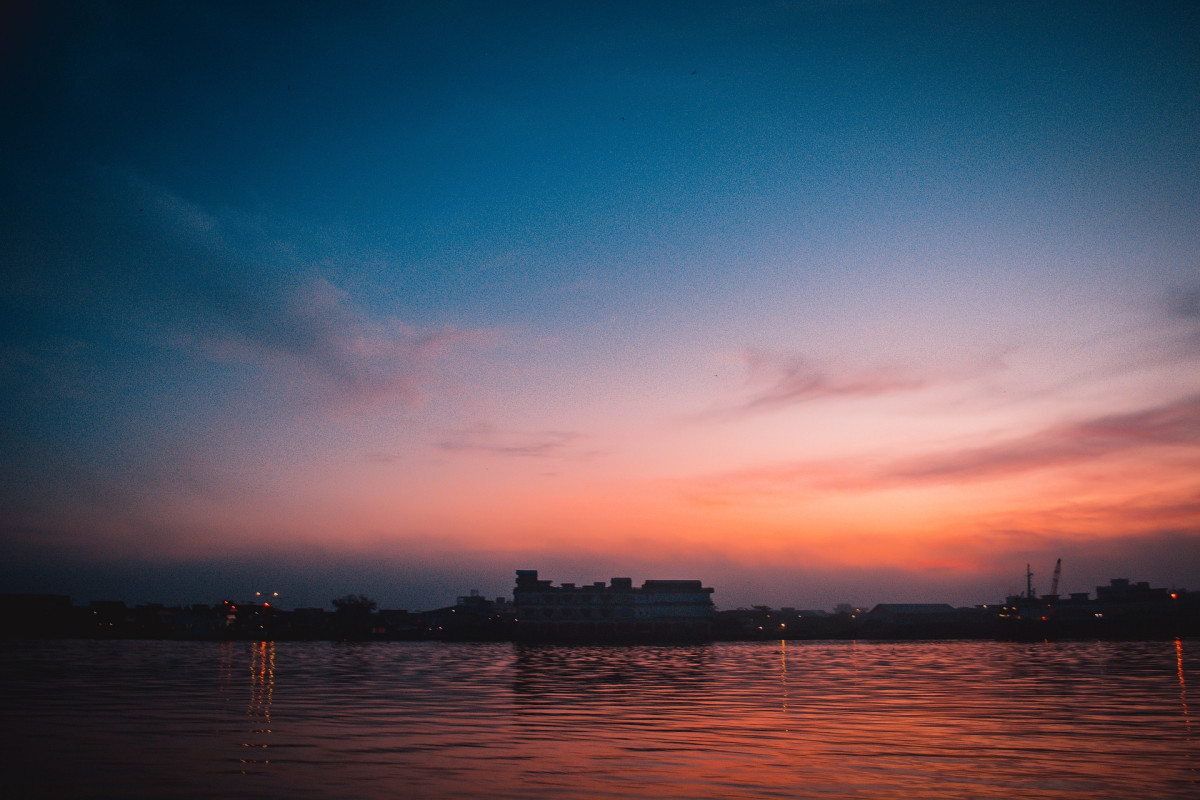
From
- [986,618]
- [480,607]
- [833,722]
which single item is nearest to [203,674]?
[833,722]

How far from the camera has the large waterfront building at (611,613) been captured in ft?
430

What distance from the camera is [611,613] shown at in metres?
132

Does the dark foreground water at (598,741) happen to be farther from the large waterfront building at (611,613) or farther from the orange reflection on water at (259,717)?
the large waterfront building at (611,613)

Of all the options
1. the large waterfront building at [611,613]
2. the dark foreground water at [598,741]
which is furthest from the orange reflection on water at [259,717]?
the large waterfront building at [611,613]

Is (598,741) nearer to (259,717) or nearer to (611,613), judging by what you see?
(259,717)

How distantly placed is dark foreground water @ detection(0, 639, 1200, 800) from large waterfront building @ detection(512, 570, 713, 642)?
98.8 metres

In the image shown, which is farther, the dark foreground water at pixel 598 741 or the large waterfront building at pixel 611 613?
the large waterfront building at pixel 611 613

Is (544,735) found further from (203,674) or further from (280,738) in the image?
(203,674)

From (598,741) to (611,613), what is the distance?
386 feet

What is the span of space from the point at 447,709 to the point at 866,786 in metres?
16.5

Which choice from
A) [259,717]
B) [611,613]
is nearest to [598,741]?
[259,717]

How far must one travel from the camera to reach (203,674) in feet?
146

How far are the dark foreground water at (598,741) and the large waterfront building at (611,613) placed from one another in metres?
98.8

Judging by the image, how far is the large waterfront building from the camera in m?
131
